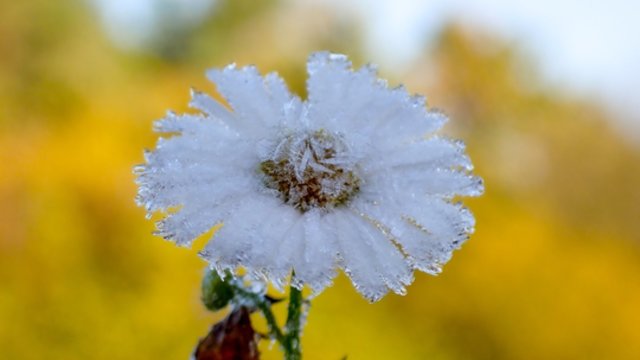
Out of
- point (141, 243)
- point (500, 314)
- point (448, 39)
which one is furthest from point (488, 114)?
point (141, 243)

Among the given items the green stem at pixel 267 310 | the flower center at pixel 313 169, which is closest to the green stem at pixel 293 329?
the green stem at pixel 267 310

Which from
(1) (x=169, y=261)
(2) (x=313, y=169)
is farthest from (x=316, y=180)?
(1) (x=169, y=261)

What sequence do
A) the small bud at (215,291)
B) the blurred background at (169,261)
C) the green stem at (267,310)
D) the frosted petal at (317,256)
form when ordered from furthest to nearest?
1. the blurred background at (169,261)
2. the small bud at (215,291)
3. the green stem at (267,310)
4. the frosted petal at (317,256)

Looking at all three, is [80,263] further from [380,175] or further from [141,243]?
[380,175]

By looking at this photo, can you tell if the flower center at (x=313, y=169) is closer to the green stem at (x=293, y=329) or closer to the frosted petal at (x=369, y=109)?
the frosted petal at (x=369, y=109)

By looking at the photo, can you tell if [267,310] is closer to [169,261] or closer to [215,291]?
[215,291]
